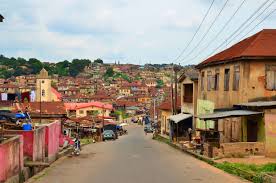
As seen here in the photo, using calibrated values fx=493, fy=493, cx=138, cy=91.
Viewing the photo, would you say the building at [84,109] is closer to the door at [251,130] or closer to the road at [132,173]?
the door at [251,130]

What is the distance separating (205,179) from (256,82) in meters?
13.8

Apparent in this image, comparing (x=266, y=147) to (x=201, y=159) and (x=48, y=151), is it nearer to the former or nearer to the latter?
(x=201, y=159)

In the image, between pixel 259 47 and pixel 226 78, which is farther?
pixel 226 78

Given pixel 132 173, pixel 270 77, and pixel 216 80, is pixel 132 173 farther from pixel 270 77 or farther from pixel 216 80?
pixel 216 80

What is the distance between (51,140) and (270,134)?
451 inches

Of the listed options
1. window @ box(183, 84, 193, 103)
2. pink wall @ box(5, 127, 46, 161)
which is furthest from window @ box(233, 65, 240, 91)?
window @ box(183, 84, 193, 103)

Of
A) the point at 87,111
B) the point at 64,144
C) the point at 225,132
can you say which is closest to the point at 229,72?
the point at 225,132

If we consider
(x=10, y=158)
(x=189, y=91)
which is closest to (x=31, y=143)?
(x=10, y=158)

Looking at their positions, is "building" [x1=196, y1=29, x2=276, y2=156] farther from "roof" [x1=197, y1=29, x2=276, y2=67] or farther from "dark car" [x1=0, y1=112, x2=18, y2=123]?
"dark car" [x1=0, y1=112, x2=18, y2=123]

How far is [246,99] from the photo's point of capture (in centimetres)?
3120

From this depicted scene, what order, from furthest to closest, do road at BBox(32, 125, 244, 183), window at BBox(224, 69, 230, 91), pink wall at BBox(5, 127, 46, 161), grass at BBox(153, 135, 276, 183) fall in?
window at BBox(224, 69, 230, 91), pink wall at BBox(5, 127, 46, 161), road at BBox(32, 125, 244, 183), grass at BBox(153, 135, 276, 183)

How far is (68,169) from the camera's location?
22422mm

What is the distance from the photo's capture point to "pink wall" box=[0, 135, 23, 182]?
15484 millimetres

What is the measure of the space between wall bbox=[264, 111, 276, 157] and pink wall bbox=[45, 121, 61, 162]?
1116 cm
